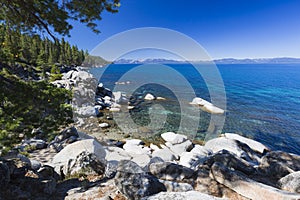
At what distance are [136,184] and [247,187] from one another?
73.0 inches

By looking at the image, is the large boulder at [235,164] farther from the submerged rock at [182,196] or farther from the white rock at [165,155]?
the white rock at [165,155]

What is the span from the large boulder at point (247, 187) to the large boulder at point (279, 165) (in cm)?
145

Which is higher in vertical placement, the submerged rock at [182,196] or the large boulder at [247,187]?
the submerged rock at [182,196]

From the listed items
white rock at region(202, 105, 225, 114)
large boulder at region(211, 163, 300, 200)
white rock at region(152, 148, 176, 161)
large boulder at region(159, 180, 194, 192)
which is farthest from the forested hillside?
white rock at region(202, 105, 225, 114)

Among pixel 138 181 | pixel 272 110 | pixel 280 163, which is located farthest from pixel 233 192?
pixel 272 110

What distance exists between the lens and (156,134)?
1169 centimetres

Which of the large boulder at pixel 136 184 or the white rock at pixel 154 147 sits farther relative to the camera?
the white rock at pixel 154 147

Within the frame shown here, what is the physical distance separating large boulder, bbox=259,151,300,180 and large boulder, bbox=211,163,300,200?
145cm

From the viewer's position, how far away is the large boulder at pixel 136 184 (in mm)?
2643

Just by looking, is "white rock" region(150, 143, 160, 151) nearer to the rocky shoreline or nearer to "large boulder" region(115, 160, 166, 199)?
the rocky shoreline

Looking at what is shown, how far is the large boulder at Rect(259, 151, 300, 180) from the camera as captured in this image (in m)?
3.36

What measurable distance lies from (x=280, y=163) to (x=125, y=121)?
462 inches

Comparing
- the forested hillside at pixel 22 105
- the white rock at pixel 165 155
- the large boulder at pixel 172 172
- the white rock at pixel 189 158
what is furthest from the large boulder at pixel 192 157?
the forested hillside at pixel 22 105

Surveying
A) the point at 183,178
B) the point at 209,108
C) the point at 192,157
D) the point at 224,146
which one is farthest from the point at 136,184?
the point at 209,108
